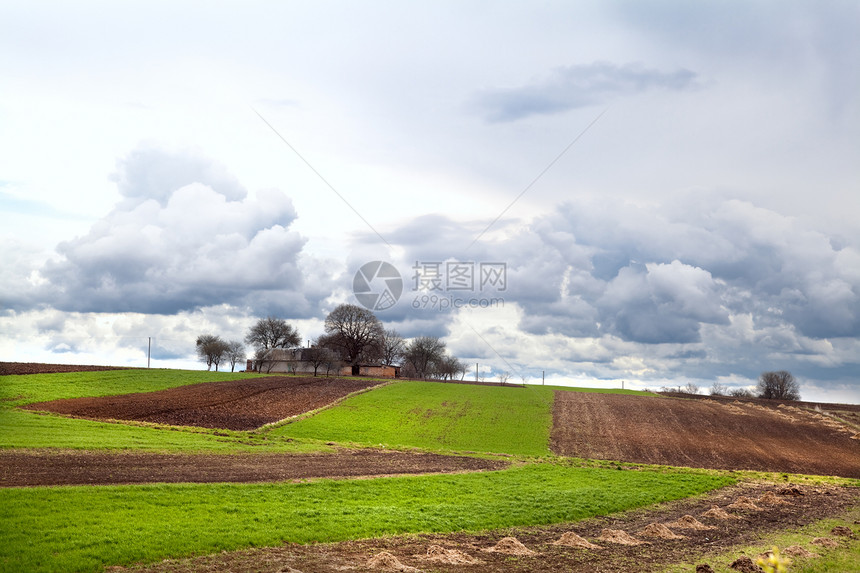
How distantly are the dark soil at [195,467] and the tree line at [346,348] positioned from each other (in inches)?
2534

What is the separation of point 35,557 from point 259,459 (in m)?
18.9

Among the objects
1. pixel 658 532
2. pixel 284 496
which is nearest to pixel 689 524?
pixel 658 532

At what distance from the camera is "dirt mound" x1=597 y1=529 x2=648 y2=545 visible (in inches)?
777

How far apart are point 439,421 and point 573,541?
38.2 meters

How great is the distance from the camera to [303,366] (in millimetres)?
113375

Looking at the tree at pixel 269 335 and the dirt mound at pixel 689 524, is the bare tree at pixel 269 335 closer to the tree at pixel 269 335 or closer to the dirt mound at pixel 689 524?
the tree at pixel 269 335

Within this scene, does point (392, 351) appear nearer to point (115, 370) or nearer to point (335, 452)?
point (115, 370)

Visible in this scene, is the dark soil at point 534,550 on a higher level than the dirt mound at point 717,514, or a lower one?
higher

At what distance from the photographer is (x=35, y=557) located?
14.3m

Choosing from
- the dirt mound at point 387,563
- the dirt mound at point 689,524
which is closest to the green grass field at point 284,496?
the dirt mound at point 387,563

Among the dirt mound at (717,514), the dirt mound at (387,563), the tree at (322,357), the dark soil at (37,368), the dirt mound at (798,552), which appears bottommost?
the dirt mound at (717,514)

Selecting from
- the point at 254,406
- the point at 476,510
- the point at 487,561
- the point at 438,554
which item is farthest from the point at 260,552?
the point at 254,406

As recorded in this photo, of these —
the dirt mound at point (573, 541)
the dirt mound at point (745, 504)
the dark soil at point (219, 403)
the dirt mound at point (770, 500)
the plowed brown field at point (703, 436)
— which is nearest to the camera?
the dirt mound at point (573, 541)

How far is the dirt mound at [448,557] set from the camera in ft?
54.0
